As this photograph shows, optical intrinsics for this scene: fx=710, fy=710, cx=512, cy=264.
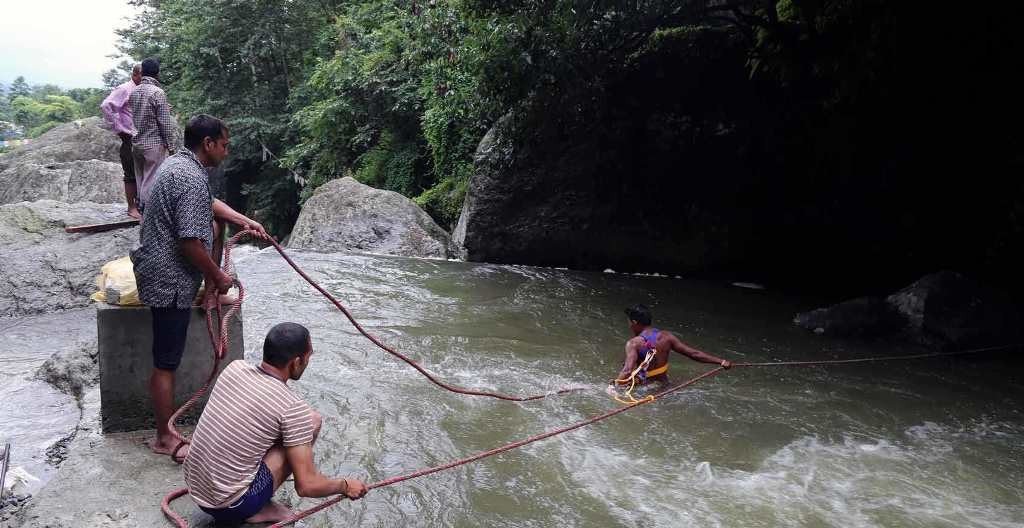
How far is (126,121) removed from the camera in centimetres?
684

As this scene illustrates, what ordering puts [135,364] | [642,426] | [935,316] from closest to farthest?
[135,364], [642,426], [935,316]

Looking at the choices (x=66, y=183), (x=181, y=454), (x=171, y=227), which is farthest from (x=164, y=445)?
(x=66, y=183)

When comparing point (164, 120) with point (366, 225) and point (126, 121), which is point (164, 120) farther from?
point (366, 225)

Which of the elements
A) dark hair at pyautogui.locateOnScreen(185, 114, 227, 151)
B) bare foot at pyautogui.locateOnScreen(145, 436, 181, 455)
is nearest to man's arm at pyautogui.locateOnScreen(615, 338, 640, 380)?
bare foot at pyautogui.locateOnScreen(145, 436, 181, 455)

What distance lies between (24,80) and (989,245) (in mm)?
70424

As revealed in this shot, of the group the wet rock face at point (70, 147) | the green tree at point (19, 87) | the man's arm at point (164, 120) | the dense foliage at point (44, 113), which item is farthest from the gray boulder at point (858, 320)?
the green tree at point (19, 87)

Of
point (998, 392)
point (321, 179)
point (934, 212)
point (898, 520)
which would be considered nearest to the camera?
point (898, 520)

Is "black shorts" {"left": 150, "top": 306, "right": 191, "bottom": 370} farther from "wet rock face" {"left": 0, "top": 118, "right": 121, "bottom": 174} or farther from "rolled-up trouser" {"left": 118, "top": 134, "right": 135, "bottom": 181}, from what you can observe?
"wet rock face" {"left": 0, "top": 118, "right": 121, "bottom": 174}

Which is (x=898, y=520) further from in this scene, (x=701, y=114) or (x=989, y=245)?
(x=701, y=114)

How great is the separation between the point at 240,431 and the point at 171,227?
1.24 meters

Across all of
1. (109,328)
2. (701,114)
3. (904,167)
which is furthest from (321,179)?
(109,328)

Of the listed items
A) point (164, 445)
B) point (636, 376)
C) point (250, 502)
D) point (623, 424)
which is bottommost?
point (623, 424)

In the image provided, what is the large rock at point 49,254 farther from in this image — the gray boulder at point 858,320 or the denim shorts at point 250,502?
the gray boulder at point 858,320

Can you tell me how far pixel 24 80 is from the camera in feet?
195
